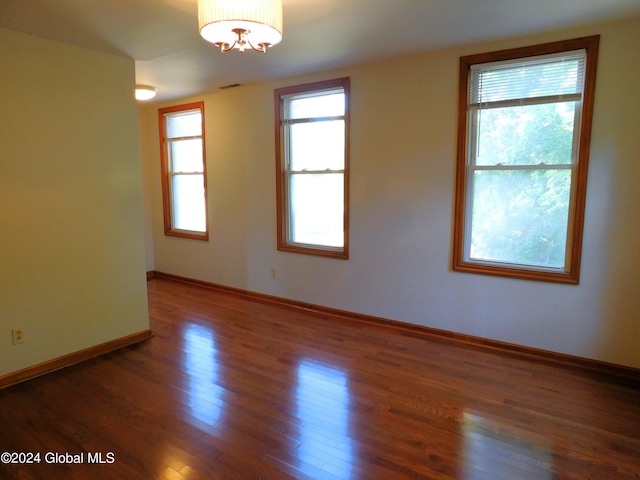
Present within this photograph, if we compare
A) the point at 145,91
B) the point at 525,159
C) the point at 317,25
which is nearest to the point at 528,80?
the point at 525,159

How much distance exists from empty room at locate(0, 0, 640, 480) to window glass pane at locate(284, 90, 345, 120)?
0.07ft

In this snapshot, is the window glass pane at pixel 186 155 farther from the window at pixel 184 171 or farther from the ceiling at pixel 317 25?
the ceiling at pixel 317 25

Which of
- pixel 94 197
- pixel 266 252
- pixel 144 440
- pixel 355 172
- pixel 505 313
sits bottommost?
pixel 144 440

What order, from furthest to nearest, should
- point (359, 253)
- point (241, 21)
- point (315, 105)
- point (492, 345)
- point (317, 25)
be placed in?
point (315, 105)
point (359, 253)
point (492, 345)
point (317, 25)
point (241, 21)

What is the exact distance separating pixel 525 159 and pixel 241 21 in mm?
2310

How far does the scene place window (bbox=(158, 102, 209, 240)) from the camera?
5.12 meters

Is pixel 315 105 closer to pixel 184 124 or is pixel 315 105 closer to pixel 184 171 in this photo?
pixel 184 124

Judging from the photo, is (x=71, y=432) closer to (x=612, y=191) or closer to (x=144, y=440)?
(x=144, y=440)

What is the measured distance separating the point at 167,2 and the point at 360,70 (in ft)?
6.26

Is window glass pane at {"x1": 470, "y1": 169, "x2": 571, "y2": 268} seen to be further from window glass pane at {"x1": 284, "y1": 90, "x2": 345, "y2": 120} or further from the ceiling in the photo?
window glass pane at {"x1": 284, "y1": 90, "x2": 345, "y2": 120}

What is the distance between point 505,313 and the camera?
324cm

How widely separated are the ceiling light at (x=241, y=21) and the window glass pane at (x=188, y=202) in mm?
3253

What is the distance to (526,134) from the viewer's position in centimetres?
304

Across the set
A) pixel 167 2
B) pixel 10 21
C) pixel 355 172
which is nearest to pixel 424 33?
pixel 355 172
